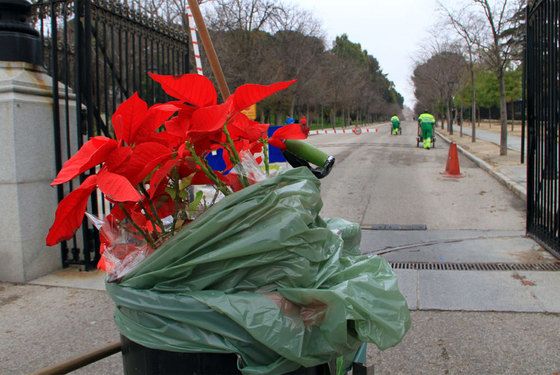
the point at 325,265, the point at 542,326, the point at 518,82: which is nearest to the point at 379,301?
the point at 325,265

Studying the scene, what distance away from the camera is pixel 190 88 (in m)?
1.58

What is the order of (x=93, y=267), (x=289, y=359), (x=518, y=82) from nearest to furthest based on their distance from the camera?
(x=289, y=359), (x=93, y=267), (x=518, y=82)

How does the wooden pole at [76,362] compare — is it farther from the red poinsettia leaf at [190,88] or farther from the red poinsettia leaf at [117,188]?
the red poinsettia leaf at [190,88]

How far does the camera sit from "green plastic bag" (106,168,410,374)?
1425 mm

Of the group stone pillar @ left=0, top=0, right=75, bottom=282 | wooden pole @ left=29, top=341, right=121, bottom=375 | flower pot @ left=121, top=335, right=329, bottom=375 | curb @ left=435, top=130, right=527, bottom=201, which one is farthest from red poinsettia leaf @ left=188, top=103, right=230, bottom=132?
curb @ left=435, top=130, right=527, bottom=201

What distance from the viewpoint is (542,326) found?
3621mm

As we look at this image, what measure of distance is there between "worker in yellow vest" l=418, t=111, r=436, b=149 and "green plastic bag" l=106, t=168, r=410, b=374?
21.3 metres

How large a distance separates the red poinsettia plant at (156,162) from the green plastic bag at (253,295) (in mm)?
164

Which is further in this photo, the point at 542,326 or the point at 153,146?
the point at 542,326

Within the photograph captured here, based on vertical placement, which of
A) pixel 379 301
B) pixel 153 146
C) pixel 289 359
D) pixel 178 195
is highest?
pixel 153 146

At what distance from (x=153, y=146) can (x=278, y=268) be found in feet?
1.76

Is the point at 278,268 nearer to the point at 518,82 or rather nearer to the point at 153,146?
the point at 153,146

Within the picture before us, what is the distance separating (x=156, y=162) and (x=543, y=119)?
5146mm

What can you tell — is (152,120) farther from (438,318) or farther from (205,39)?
(438,318)
